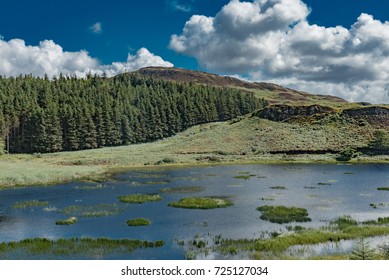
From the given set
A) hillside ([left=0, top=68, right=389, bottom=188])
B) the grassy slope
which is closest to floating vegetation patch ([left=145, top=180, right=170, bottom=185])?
hillside ([left=0, top=68, right=389, bottom=188])

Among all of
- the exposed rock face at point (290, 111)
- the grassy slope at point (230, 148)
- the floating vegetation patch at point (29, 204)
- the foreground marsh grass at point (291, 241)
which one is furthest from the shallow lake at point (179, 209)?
the exposed rock face at point (290, 111)

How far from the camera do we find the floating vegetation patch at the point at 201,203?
147 ft

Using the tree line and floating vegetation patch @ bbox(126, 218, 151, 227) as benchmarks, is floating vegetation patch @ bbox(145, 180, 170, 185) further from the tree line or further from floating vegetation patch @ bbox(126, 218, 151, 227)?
the tree line

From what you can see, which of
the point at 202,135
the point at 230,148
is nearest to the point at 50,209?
the point at 230,148

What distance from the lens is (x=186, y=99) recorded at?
19812 centimetres

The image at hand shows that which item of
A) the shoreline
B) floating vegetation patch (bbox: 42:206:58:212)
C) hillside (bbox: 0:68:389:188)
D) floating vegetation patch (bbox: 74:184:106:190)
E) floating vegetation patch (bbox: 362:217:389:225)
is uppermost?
hillside (bbox: 0:68:389:188)

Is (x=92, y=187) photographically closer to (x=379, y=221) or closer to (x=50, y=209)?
(x=50, y=209)

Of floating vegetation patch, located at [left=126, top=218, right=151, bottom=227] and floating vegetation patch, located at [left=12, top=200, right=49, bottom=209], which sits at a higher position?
floating vegetation patch, located at [left=12, top=200, right=49, bottom=209]

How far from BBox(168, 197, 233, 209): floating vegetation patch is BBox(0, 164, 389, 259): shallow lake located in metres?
1.31

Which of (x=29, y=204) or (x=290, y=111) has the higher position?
(x=290, y=111)

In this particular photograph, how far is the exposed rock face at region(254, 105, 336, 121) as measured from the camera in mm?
158000

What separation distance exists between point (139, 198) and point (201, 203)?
8.37 meters

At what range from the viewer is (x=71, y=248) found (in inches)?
1142

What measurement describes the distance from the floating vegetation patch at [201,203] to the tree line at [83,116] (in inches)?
3594
